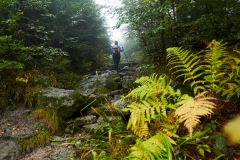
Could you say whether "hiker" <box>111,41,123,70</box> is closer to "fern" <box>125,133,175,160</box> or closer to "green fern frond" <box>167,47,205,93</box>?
"green fern frond" <box>167,47,205,93</box>

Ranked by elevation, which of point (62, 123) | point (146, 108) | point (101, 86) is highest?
point (101, 86)

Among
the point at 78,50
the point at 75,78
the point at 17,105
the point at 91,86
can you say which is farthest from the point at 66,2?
the point at 17,105

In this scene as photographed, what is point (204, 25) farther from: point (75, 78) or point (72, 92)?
point (75, 78)

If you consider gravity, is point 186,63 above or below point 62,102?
above

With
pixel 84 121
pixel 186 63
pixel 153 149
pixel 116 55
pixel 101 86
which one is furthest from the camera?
pixel 116 55

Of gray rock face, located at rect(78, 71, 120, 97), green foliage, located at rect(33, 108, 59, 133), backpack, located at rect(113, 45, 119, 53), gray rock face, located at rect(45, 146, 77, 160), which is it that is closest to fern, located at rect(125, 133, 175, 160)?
gray rock face, located at rect(45, 146, 77, 160)

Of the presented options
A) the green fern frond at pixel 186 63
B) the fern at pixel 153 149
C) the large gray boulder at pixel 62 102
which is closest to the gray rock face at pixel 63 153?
the large gray boulder at pixel 62 102

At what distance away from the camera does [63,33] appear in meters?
8.41

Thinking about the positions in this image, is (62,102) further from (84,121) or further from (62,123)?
(84,121)

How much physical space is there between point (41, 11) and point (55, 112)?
4496 millimetres

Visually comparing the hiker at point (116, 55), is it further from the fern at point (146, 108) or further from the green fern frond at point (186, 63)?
the fern at point (146, 108)

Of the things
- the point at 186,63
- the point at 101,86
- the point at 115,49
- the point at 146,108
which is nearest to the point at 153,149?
the point at 146,108

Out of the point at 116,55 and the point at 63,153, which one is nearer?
the point at 63,153

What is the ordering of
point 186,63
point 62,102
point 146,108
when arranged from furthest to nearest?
point 62,102
point 186,63
point 146,108
